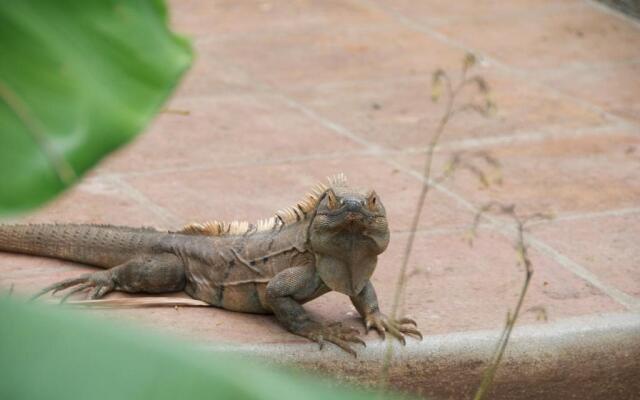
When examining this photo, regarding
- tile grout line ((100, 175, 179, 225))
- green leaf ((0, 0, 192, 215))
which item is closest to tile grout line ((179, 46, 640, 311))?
tile grout line ((100, 175, 179, 225))

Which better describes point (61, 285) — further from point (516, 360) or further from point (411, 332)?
point (516, 360)

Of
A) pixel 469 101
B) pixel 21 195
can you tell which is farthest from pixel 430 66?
pixel 21 195

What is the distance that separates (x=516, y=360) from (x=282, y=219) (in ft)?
3.03

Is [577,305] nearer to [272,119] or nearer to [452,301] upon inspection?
[452,301]

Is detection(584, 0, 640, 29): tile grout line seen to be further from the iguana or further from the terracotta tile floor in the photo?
the iguana

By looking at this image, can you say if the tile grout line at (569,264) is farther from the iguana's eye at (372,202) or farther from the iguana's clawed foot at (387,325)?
the iguana's eye at (372,202)

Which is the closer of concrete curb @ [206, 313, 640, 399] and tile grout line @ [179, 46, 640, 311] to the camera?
concrete curb @ [206, 313, 640, 399]

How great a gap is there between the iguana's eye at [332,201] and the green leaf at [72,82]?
2.97m

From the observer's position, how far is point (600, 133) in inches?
274

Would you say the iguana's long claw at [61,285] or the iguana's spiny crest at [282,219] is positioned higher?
the iguana's spiny crest at [282,219]

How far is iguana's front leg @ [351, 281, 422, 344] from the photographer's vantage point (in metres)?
4.34

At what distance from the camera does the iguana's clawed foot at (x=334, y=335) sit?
4238mm

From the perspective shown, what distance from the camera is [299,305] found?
4.32 m

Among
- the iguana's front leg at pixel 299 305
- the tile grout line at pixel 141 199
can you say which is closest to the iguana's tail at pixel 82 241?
the tile grout line at pixel 141 199
